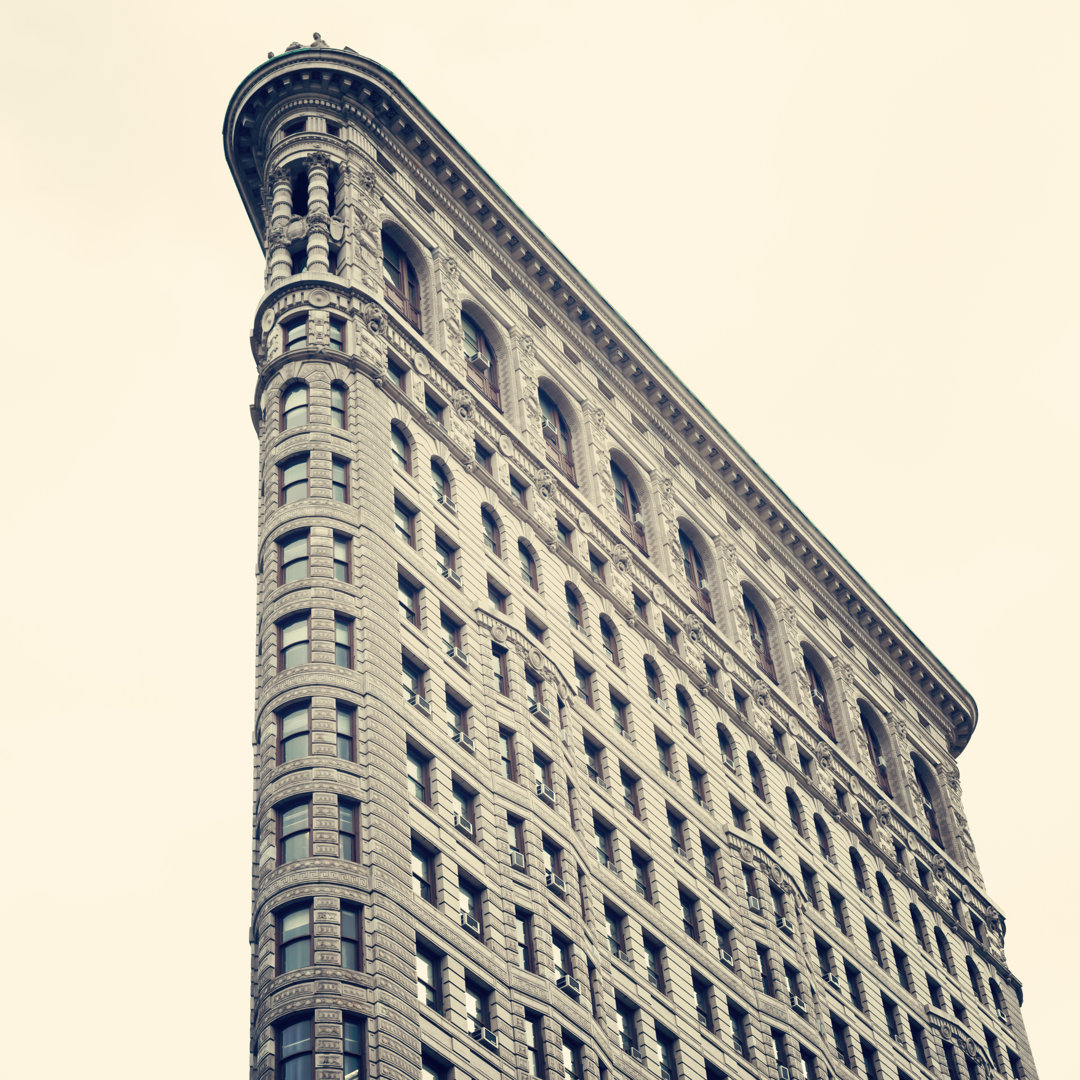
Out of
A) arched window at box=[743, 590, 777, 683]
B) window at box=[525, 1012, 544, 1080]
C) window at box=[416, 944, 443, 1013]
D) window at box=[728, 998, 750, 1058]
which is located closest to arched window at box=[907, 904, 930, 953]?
arched window at box=[743, 590, 777, 683]

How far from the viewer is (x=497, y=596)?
76.3m

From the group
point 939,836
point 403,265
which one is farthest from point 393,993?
point 939,836

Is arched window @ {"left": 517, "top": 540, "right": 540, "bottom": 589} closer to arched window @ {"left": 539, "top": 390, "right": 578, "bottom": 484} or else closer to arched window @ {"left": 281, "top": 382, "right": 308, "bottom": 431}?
arched window @ {"left": 539, "top": 390, "right": 578, "bottom": 484}

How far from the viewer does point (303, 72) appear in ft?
295

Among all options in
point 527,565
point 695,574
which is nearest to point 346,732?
point 527,565

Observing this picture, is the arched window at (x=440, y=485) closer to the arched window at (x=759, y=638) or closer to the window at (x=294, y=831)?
the window at (x=294, y=831)

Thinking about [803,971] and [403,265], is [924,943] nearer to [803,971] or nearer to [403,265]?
[803,971]

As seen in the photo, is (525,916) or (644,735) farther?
(644,735)

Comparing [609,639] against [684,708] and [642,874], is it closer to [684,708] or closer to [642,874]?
[684,708]

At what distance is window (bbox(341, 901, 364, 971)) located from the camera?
56.0 meters

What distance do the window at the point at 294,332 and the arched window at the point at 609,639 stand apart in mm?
16951

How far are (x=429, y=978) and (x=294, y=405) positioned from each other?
25137 mm

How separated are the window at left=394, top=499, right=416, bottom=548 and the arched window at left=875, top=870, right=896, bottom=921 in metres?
32.4

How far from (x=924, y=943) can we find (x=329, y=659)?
1615 inches
